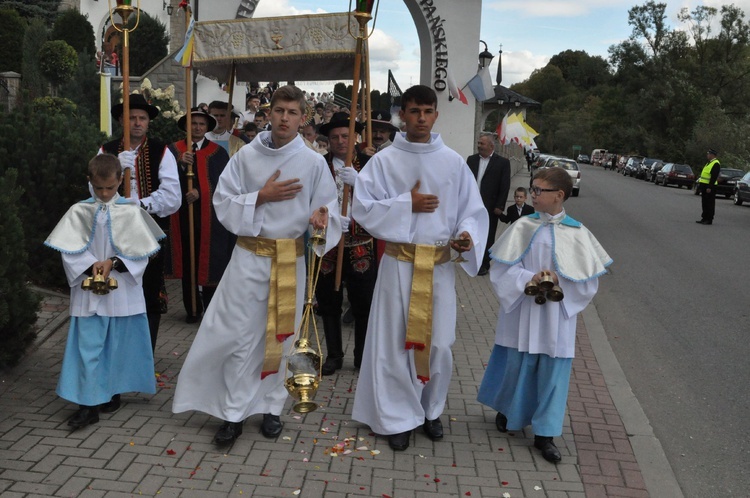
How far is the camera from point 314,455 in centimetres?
462

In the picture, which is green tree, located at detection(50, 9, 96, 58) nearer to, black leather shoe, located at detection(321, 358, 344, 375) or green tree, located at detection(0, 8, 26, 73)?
green tree, located at detection(0, 8, 26, 73)

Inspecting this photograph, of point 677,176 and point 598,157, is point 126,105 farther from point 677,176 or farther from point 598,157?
point 598,157

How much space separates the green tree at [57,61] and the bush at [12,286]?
14.5 m

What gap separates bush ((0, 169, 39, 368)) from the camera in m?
5.26

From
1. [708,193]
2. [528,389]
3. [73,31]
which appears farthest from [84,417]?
[73,31]

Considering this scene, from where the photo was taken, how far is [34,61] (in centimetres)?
1998

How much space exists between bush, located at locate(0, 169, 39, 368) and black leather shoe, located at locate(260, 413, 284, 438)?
6.00 ft

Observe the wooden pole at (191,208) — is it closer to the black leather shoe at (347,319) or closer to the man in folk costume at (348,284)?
the man in folk costume at (348,284)

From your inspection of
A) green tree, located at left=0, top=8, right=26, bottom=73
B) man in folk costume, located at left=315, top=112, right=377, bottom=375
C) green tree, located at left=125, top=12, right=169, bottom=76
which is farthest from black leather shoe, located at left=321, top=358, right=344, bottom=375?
green tree, located at left=125, top=12, right=169, bottom=76

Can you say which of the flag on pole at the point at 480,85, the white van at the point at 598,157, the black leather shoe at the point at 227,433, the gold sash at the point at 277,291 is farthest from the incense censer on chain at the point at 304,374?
the white van at the point at 598,157

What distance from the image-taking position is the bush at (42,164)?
7.29m

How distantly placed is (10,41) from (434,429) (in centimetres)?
2259

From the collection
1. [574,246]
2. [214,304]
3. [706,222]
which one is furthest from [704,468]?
[706,222]

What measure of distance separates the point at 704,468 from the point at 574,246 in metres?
1.60
